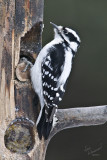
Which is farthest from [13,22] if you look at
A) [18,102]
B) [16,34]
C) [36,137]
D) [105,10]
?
[105,10]

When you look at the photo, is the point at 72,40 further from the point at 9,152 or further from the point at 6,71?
the point at 9,152

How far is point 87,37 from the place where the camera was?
22.6 feet

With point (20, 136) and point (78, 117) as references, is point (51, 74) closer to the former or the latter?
point (78, 117)

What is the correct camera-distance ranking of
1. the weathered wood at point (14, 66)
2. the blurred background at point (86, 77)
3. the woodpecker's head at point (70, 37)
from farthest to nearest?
the blurred background at point (86, 77), the woodpecker's head at point (70, 37), the weathered wood at point (14, 66)

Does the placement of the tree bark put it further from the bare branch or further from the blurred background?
the blurred background

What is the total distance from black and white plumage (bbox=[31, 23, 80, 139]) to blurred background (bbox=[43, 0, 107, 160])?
2.12 m

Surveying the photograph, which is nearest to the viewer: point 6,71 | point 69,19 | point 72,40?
point 6,71

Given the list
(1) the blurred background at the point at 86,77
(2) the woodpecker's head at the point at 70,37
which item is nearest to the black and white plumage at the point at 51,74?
(2) the woodpecker's head at the point at 70,37

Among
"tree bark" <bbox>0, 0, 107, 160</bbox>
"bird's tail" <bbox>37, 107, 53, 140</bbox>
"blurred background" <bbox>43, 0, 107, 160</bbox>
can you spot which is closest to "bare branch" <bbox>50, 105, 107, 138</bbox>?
"tree bark" <bbox>0, 0, 107, 160</bbox>

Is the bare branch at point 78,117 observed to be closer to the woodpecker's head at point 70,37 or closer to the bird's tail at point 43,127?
the bird's tail at point 43,127

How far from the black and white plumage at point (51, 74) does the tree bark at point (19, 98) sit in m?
0.07

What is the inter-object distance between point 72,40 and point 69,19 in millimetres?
2110

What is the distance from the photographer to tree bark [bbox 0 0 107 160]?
404 cm

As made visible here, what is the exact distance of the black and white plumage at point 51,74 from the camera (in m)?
4.11
